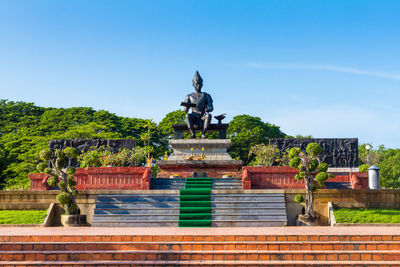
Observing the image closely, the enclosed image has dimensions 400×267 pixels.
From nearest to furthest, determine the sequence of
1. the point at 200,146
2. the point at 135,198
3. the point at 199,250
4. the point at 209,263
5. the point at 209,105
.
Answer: the point at 209,263 → the point at 199,250 → the point at 135,198 → the point at 200,146 → the point at 209,105

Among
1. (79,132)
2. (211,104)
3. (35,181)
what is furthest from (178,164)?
(79,132)

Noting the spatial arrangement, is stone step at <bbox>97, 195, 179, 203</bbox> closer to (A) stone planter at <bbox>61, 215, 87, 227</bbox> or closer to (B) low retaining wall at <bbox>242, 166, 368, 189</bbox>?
(A) stone planter at <bbox>61, 215, 87, 227</bbox>

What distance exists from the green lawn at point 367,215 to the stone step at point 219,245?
3.54 metres

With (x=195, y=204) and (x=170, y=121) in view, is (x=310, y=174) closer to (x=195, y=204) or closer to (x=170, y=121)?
(x=195, y=204)

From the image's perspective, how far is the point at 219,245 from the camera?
757cm

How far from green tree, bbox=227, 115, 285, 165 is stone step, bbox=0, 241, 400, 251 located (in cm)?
2753

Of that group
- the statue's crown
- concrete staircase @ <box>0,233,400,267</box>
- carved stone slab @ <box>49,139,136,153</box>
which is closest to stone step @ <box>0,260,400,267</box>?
concrete staircase @ <box>0,233,400,267</box>

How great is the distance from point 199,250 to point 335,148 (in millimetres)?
20690

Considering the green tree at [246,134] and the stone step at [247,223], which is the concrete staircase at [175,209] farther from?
the green tree at [246,134]

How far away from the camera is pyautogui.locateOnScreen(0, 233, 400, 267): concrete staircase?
23.7 ft

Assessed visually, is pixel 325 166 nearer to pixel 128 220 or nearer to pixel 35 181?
pixel 128 220

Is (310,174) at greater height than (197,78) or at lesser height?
lesser

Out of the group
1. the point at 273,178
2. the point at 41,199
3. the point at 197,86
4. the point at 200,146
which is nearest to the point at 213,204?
the point at 273,178

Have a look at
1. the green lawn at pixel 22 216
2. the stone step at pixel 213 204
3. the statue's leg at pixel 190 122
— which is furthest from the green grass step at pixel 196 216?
the statue's leg at pixel 190 122
